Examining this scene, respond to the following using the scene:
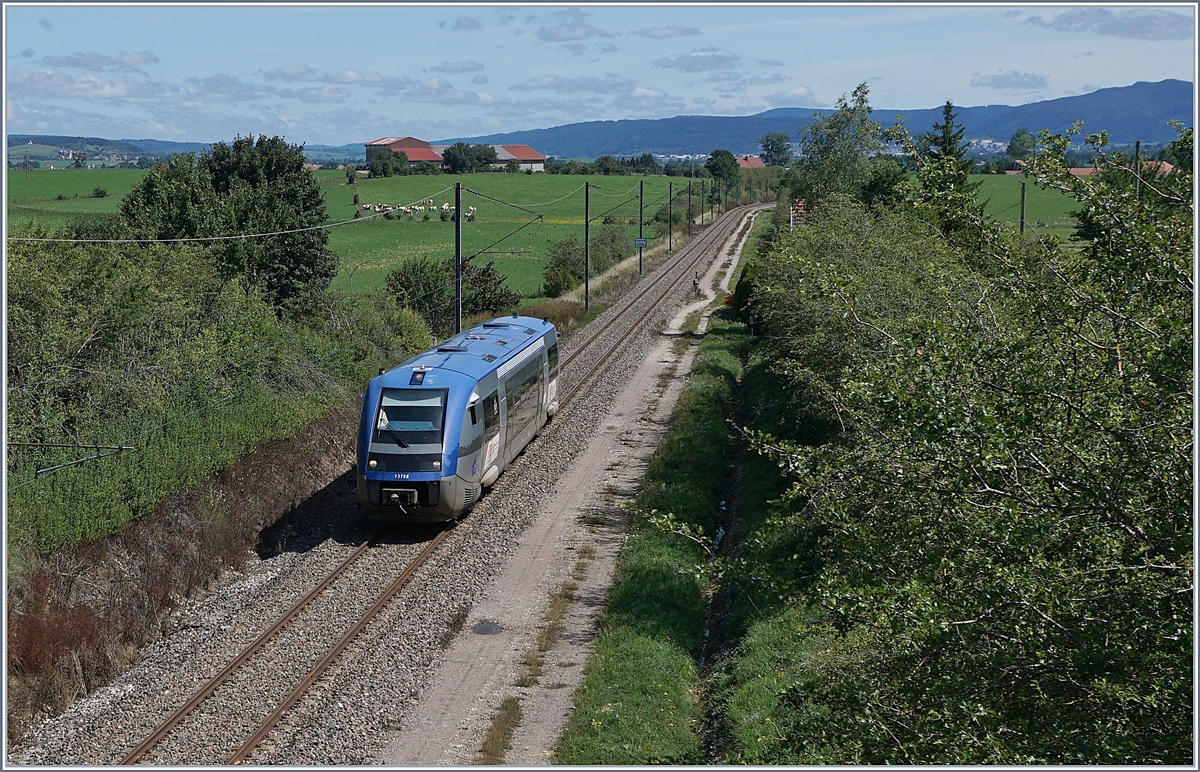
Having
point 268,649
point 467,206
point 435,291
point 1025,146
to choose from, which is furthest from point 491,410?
point 467,206

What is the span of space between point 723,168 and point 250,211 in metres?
126

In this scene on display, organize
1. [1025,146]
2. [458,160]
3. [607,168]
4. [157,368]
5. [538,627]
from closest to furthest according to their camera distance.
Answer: [1025,146] → [538,627] → [157,368] → [458,160] → [607,168]

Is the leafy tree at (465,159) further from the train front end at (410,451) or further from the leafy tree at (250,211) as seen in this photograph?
the train front end at (410,451)

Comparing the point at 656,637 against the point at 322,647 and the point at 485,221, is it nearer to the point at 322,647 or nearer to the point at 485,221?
the point at 322,647

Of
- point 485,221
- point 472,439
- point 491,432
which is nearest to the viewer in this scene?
point 472,439

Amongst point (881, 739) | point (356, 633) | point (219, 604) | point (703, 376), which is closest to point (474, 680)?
point (356, 633)

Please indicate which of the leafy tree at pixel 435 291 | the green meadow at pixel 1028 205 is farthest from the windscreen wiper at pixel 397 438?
the green meadow at pixel 1028 205

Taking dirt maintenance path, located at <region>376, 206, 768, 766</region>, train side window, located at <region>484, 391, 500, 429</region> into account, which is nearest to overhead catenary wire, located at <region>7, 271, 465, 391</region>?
train side window, located at <region>484, 391, 500, 429</region>

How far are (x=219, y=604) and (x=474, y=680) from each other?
5016 mm

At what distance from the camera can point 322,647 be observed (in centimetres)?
1441

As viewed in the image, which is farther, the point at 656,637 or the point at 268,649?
the point at 656,637

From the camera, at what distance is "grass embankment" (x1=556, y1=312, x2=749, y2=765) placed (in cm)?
1205

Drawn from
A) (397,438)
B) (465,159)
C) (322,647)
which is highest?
(465,159)

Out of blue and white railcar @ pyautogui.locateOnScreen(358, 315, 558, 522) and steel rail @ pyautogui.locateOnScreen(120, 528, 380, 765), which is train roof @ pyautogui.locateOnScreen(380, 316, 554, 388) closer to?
blue and white railcar @ pyautogui.locateOnScreen(358, 315, 558, 522)
